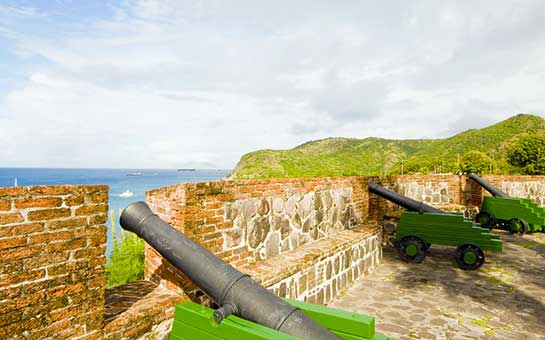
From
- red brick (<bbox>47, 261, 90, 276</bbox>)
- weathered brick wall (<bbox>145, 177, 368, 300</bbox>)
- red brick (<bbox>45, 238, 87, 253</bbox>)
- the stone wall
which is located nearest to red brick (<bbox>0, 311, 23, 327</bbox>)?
red brick (<bbox>47, 261, 90, 276</bbox>)

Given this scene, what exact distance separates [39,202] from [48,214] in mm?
91

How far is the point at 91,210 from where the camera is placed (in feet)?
7.60

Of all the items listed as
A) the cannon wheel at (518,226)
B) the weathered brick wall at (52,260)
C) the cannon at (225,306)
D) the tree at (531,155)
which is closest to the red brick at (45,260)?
the weathered brick wall at (52,260)

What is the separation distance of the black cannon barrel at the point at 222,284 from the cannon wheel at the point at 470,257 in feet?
18.1

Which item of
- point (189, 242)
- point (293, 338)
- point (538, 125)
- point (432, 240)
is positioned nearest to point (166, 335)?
point (189, 242)

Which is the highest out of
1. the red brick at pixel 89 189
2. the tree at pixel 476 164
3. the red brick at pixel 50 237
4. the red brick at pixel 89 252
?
the tree at pixel 476 164

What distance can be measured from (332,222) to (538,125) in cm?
6772

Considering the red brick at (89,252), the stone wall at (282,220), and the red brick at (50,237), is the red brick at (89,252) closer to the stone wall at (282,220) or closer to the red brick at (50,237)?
the red brick at (50,237)

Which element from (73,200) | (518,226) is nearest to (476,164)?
(518,226)

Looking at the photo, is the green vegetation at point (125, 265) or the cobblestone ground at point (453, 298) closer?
the cobblestone ground at point (453, 298)

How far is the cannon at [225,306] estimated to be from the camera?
7.05ft

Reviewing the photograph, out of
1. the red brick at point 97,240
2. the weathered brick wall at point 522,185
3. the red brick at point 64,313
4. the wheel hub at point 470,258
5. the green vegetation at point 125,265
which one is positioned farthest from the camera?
the weathered brick wall at point 522,185

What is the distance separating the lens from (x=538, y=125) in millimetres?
56688

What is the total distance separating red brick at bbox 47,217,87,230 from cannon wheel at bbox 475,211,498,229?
11443mm
